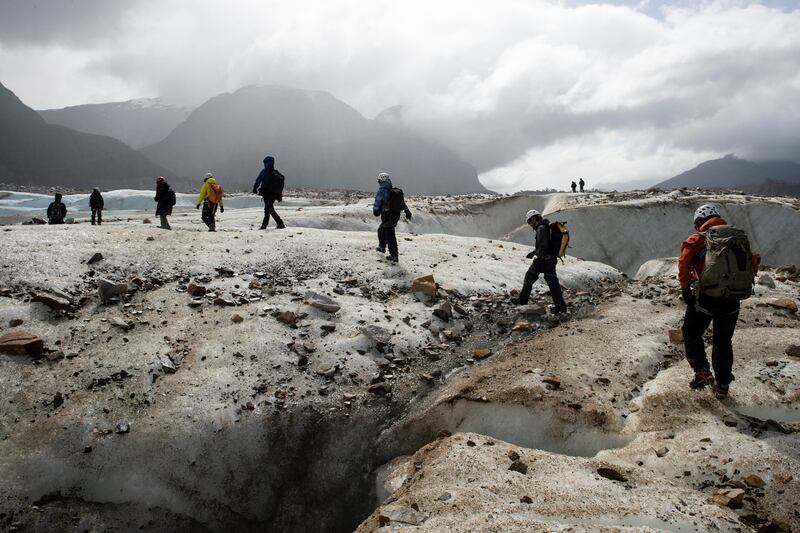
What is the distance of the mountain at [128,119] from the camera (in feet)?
520

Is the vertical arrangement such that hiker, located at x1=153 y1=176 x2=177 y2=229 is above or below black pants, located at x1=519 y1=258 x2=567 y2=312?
above

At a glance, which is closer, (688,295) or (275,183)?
(688,295)

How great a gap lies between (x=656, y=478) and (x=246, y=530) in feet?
15.8

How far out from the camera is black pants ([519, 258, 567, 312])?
10.7 metres

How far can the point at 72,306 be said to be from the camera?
8766 millimetres

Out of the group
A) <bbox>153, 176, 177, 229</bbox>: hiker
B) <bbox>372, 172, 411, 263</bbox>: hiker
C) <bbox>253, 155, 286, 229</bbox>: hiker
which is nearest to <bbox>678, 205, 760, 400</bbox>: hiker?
<bbox>372, 172, 411, 263</bbox>: hiker

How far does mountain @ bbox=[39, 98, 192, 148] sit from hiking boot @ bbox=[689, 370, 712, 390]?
587 feet

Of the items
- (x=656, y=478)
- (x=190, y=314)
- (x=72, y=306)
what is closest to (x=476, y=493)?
(x=656, y=478)

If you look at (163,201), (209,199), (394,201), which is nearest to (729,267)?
(394,201)

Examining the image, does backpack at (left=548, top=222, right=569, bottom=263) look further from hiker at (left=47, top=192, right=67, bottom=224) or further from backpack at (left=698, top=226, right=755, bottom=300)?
hiker at (left=47, top=192, right=67, bottom=224)

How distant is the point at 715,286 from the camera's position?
6.36 meters

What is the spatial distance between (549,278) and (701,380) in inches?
159

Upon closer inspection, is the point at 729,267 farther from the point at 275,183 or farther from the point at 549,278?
the point at 275,183

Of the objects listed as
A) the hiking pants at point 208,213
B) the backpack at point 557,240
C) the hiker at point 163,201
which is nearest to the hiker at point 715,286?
the backpack at point 557,240
